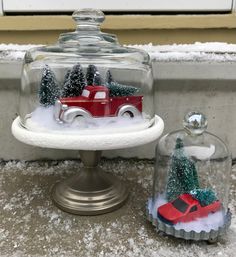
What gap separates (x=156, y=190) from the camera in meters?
1.27

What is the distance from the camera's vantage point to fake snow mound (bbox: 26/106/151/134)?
3.74ft

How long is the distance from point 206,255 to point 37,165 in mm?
790

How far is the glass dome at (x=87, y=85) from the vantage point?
1.15 m

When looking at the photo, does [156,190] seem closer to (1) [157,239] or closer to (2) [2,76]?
(1) [157,239]

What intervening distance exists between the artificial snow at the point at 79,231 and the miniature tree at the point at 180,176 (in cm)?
12

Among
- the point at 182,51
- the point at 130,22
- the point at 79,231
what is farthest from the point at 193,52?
the point at 79,231

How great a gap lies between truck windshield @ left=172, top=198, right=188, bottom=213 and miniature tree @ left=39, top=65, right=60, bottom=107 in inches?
17.4

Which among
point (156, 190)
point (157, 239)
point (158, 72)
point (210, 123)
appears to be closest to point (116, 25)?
point (158, 72)

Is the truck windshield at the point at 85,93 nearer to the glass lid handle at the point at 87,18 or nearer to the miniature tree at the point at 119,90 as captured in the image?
the miniature tree at the point at 119,90

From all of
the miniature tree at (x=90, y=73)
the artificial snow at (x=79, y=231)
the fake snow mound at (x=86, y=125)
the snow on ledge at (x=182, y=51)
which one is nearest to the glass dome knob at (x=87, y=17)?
the miniature tree at (x=90, y=73)

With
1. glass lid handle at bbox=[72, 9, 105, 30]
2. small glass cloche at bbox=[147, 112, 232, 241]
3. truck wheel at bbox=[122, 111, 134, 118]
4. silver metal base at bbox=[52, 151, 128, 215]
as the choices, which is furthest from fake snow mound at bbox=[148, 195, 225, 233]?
glass lid handle at bbox=[72, 9, 105, 30]

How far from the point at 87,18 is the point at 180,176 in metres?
0.53

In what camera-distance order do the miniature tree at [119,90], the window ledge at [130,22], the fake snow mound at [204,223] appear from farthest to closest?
the window ledge at [130,22]
the miniature tree at [119,90]
the fake snow mound at [204,223]

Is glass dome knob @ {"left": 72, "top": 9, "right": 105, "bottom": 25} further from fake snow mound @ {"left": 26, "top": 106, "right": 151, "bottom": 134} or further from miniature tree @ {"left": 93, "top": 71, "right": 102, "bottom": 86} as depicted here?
fake snow mound @ {"left": 26, "top": 106, "right": 151, "bottom": 134}
